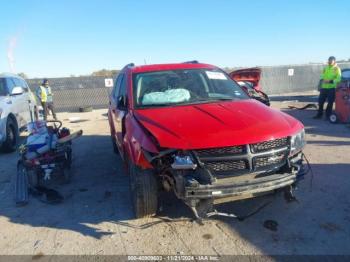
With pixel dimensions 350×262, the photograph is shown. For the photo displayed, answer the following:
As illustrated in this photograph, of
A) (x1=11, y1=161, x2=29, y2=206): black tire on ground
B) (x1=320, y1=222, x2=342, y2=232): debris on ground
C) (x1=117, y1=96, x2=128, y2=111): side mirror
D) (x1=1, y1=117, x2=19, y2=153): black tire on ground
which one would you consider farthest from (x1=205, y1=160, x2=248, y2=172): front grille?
(x1=1, y1=117, x2=19, y2=153): black tire on ground

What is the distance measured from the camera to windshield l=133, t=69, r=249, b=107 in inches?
181

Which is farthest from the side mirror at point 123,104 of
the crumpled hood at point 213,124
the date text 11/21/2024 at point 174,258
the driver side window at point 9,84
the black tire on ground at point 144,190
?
the driver side window at point 9,84

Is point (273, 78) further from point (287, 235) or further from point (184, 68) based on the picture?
point (287, 235)

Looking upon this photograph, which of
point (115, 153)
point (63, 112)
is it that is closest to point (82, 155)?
point (115, 153)

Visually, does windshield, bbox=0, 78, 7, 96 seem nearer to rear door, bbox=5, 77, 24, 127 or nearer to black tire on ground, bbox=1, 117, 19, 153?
rear door, bbox=5, 77, 24, 127

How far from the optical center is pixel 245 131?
3459 mm

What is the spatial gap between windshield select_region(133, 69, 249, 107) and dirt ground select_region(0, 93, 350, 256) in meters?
1.36

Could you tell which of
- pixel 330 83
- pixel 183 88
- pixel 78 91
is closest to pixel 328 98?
pixel 330 83

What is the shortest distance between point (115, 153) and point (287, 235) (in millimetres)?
4662

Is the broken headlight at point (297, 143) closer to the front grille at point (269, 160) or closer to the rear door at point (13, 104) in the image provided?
the front grille at point (269, 160)

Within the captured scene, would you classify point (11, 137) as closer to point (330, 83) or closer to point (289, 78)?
point (330, 83)

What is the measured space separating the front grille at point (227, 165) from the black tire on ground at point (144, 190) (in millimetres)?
730

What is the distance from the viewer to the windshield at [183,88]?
460cm

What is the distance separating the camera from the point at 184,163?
330 cm
